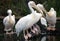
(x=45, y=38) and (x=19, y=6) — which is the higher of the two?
(x=19, y=6)

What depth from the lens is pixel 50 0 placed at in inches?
819


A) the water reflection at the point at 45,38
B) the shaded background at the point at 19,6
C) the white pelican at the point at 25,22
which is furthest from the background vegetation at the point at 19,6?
the white pelican at the point at 25,22

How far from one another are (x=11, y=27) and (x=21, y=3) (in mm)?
4304

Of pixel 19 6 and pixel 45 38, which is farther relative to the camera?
pixel 19 6

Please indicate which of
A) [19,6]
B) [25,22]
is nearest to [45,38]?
[25,22]

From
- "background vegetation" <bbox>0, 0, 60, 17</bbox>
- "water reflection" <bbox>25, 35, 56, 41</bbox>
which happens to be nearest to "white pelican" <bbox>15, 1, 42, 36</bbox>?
"water reflection" <bbox>25, 35, 56, 41</bbox>

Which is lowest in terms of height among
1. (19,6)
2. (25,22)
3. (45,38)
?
(45,38)

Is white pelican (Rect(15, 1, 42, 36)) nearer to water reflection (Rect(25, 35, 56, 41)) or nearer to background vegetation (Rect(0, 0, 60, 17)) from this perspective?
water reflection (Rect(25, 35, 56, 41))

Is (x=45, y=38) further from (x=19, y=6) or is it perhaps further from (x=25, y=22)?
(x=19, y=6)

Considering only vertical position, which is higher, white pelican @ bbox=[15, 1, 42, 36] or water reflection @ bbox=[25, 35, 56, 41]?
white pelican @ bbox=[15, 1, 42, 36]

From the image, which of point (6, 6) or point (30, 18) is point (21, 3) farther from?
point (30, 18)

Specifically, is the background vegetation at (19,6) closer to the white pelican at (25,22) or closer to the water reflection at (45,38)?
the water reflection at (45,38)

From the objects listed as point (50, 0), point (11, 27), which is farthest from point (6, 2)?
point (11, 27)

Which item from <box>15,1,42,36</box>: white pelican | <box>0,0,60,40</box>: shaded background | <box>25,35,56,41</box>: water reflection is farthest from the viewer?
<box>0,0,60,40</box>: shaded background
